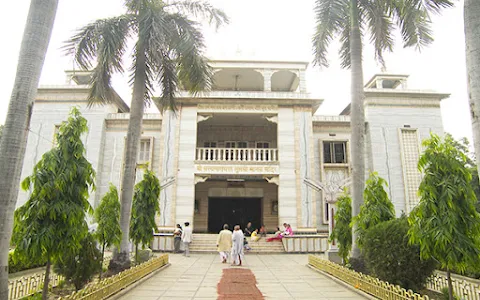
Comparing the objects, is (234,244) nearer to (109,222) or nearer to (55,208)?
(109,222)

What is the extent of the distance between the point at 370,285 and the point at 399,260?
0.74 meters

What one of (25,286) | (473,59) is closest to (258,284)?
(25,286)

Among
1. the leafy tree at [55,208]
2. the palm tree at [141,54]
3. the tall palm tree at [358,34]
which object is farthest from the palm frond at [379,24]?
the leafy tree at [55,208]

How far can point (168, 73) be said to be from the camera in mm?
10562

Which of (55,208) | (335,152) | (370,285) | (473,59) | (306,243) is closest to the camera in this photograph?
(473,59)

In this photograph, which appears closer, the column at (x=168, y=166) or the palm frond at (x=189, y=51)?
the palm frond at (x=189, y=51)

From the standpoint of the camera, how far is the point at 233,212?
2134cm

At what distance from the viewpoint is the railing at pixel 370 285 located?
17.3ft

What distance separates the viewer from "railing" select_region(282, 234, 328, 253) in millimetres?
15492

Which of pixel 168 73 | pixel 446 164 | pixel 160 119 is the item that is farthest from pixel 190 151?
pixel 446 164

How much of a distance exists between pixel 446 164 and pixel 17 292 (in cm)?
785

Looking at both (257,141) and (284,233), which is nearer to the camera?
(284,233)

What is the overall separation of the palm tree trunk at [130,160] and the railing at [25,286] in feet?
5.78

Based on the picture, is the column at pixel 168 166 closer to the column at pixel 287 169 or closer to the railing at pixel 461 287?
the column at pixel 287 169
